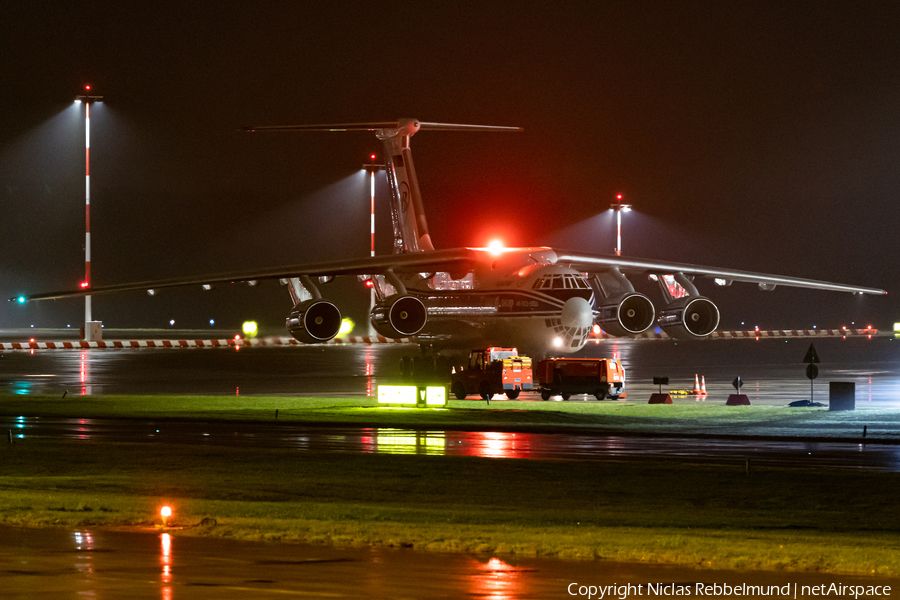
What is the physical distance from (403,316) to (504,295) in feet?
10.6

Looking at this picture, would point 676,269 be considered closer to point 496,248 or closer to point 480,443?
point 496,248

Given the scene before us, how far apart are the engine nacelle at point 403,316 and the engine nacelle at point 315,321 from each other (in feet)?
4.81

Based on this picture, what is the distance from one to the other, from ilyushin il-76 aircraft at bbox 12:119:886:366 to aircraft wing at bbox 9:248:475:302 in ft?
0.10

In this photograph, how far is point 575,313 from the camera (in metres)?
33.9

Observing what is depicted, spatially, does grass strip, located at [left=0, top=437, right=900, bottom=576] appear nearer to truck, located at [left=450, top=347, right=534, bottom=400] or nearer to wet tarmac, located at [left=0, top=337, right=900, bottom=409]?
truck, located at [left=450, top=347, right=534, bottom=400]

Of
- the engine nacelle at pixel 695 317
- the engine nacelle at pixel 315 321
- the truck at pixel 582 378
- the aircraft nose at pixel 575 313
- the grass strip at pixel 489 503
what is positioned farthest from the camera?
the engine nacelle at pixel 695 317

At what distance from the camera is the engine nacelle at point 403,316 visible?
113ft

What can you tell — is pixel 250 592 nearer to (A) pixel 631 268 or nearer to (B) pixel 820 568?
(B) pixel 820 568

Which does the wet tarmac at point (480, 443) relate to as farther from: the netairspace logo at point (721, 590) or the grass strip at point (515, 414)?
the netairspace logo at point (721, 590)

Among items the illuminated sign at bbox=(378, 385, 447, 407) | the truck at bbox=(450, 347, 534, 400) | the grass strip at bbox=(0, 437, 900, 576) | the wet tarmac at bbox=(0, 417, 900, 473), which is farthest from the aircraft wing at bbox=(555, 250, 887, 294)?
the grass strip at bbox=(0, 437, 900, 576)

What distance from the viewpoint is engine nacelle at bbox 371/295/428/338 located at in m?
34.3

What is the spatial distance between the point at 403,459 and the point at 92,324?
49271 millimetres

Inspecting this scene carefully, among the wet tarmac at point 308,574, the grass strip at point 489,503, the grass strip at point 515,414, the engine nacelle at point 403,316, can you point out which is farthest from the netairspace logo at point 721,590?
the engine nacelle at point 403,316

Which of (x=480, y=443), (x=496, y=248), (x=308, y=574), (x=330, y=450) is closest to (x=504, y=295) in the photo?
(x=496, y=248)
